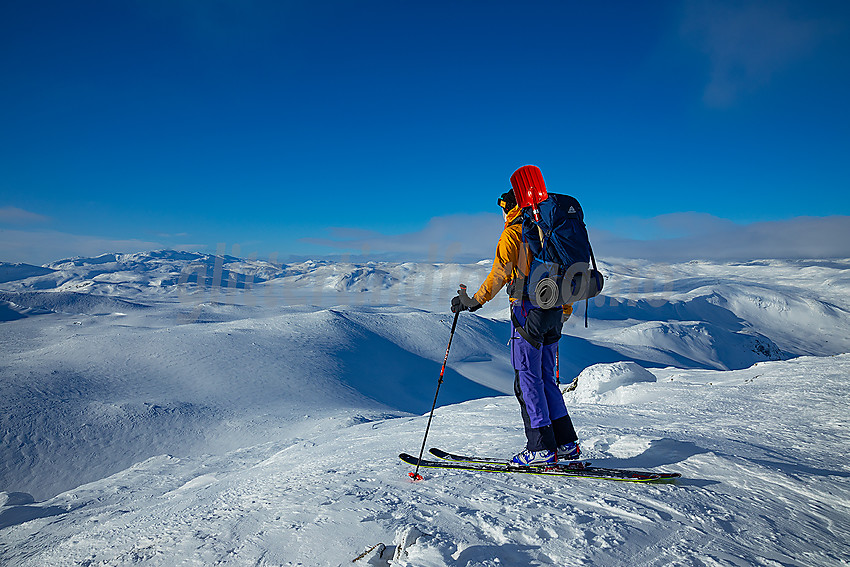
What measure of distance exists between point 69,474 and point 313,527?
12971 mm

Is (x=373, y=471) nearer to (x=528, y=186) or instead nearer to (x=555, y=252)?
(x=555, y=252)

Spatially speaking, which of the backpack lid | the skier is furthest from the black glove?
the backpack lid

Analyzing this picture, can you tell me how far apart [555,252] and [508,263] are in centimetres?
41

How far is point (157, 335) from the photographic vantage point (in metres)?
24.0

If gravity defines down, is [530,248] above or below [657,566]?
above

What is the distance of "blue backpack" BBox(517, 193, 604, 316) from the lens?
139 inches

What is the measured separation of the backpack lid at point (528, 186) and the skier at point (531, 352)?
0.37 ft

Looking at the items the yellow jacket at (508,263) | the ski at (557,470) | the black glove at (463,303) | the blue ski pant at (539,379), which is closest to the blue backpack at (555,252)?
the yellow jacket at (508,263)

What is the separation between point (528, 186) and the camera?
380cm

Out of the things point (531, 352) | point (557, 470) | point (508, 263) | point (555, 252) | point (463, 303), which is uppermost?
point (555, 252)

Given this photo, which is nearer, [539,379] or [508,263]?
[508,263]

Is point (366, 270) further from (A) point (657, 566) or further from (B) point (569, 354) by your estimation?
(A) point (657, 566)

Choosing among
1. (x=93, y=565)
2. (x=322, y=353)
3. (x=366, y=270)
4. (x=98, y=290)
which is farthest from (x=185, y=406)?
(x=366, y=270)

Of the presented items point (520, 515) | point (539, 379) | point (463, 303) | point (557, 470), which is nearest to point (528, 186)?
point (463, 303)
